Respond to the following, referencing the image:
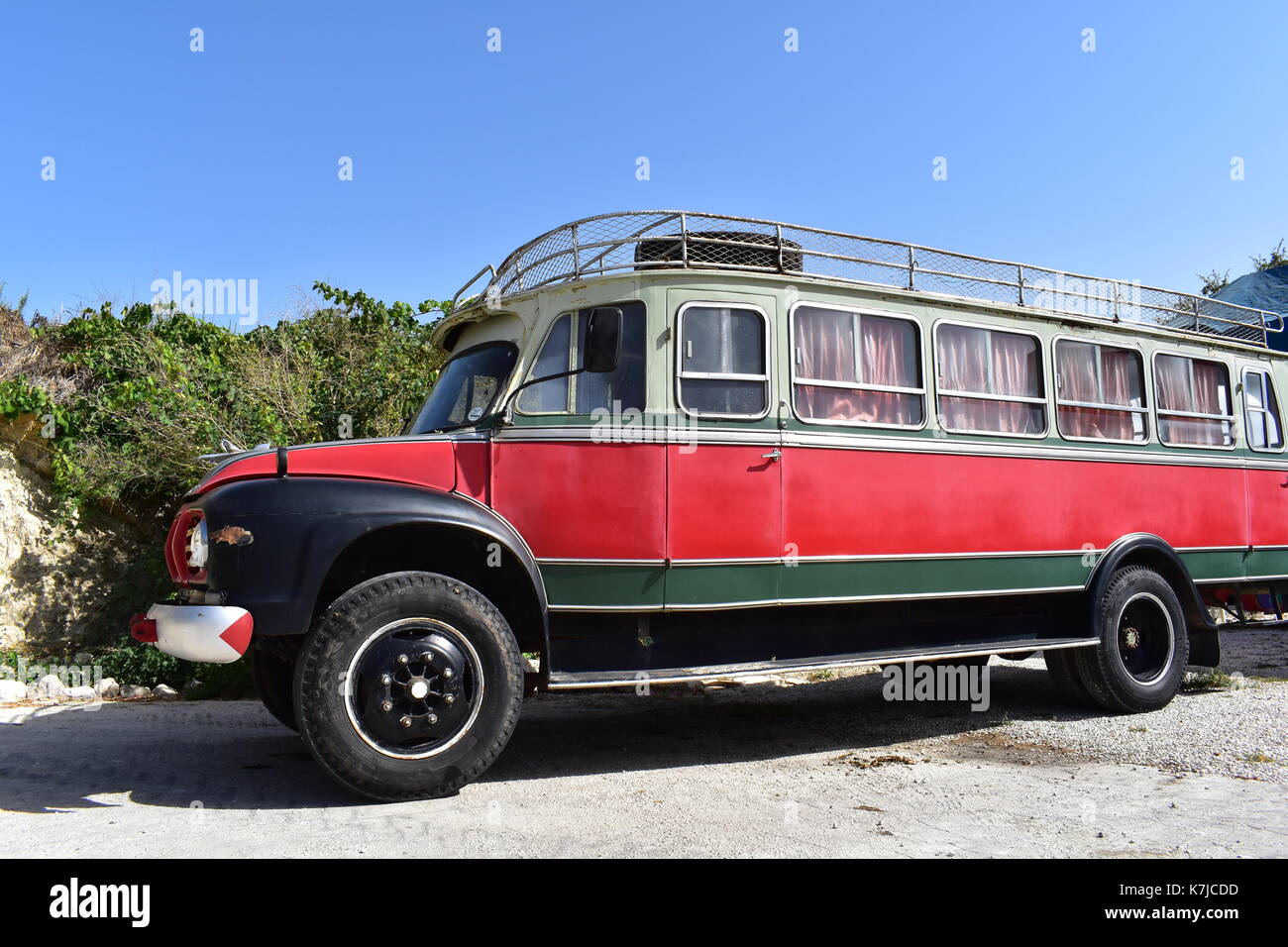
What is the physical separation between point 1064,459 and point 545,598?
422cm

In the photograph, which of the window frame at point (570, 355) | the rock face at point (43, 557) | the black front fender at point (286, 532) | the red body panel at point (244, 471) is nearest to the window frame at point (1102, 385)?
the window frame at point (570, 355)

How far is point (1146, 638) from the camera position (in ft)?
24.5

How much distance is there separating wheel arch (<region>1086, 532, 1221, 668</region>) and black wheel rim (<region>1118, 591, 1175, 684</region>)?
0.95 feet

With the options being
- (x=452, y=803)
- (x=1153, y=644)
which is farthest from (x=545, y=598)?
(x=1153, y=644)

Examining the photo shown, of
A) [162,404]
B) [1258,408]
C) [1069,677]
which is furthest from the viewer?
[162,404]

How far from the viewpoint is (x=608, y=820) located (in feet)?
14.1

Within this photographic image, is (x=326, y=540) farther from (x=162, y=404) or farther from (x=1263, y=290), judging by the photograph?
(x=1263, y=290)

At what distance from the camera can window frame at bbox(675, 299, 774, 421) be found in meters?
5.48

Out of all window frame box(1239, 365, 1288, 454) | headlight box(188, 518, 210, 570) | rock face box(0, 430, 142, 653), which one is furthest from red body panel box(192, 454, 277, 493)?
rock face box(0, 430, 142, 653)

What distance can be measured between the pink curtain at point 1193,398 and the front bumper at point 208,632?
7.05m

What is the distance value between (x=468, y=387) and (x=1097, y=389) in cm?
494

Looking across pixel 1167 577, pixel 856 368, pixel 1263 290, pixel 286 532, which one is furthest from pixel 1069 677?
pixel 1263 290

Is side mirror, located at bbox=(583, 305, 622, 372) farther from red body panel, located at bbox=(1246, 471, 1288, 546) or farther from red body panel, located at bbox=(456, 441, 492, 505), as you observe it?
red body panel, located at bbox=(1246, 471, 1288, 546)
